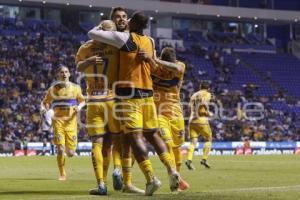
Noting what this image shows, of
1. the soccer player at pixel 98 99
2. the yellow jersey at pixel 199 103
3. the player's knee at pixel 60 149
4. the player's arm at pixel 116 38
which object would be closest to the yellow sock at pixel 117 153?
the soccer player at pixel 98 99

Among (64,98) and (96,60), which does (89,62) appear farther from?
(64,98)

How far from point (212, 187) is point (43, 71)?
1312 inches

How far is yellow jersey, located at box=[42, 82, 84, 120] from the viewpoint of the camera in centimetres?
1689

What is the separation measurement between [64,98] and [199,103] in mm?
6152

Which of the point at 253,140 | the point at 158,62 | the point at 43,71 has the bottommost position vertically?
the point at 253,140

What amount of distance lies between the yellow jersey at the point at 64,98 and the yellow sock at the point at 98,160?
502 centimetres

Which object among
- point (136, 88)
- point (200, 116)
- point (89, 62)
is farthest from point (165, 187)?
point (200, 116)

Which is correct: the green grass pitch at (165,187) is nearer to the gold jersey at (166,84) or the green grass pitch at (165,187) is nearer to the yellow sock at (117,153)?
the yellow sock at (117,153)

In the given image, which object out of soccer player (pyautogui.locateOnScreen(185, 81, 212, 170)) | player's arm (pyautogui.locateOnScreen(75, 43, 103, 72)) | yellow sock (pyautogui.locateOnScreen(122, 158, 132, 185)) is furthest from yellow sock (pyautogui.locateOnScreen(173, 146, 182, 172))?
soccer player (pyautogui.locateOnScreen(185, 81, 212, 170))

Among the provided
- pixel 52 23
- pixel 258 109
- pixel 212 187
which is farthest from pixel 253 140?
pixel 212 187

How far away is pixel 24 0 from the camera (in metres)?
48.8

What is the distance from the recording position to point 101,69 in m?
11.8

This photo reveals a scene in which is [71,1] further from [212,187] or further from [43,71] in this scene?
[212,187]

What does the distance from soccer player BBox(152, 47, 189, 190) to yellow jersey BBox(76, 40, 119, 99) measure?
4.13 feet
